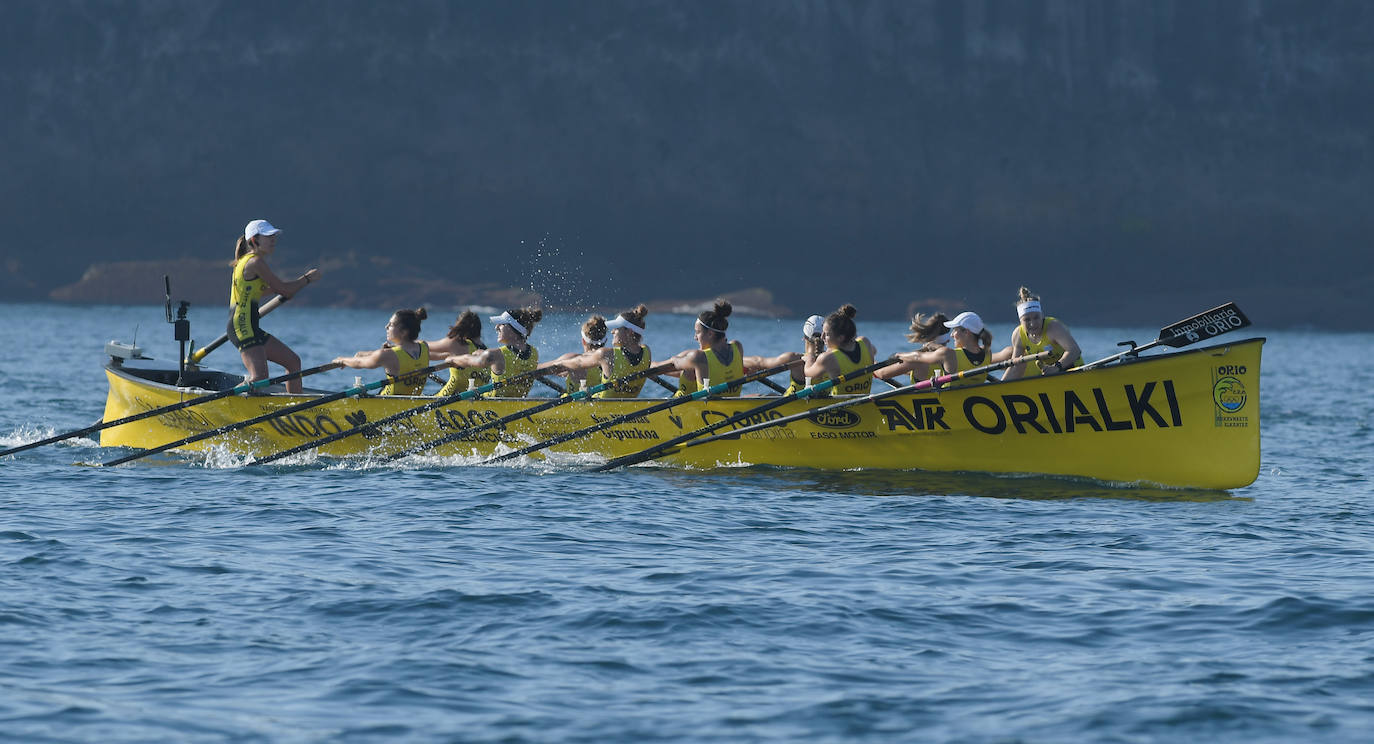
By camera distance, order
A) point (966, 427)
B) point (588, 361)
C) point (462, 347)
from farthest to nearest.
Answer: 1. point (462, 347)
2. point (588, 361)
3. point (966, 427)

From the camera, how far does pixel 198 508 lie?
13172mm

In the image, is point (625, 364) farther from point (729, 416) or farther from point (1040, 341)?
point (1040, 341)

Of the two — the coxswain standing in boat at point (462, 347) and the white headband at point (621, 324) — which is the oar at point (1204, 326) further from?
the coxswain standing in boat at point (462, 347)

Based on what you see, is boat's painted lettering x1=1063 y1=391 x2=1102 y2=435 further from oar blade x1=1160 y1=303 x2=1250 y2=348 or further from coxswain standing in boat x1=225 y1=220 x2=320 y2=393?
coxswain standing in boat x1=225 y1=220 x2=320 y2=393

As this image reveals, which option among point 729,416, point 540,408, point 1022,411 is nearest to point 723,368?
point 729,416

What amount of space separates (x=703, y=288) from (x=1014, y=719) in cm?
11693

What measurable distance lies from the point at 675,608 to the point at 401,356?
23.7ft

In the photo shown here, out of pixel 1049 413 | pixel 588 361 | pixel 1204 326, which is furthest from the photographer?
pixel 588 361

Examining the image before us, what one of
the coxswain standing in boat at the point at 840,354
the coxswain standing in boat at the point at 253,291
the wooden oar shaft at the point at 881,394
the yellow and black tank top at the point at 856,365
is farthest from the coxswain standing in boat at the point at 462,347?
the yellow and black tank top at the point at 856,365

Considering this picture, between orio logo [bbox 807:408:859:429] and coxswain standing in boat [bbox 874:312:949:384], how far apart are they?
2.01 feet

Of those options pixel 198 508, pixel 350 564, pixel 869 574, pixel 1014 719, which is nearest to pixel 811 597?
pixel 869 574

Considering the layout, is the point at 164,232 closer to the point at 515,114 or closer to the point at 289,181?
the point at 289,181

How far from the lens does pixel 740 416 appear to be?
591 inches

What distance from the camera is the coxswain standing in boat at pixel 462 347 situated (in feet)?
52.0
